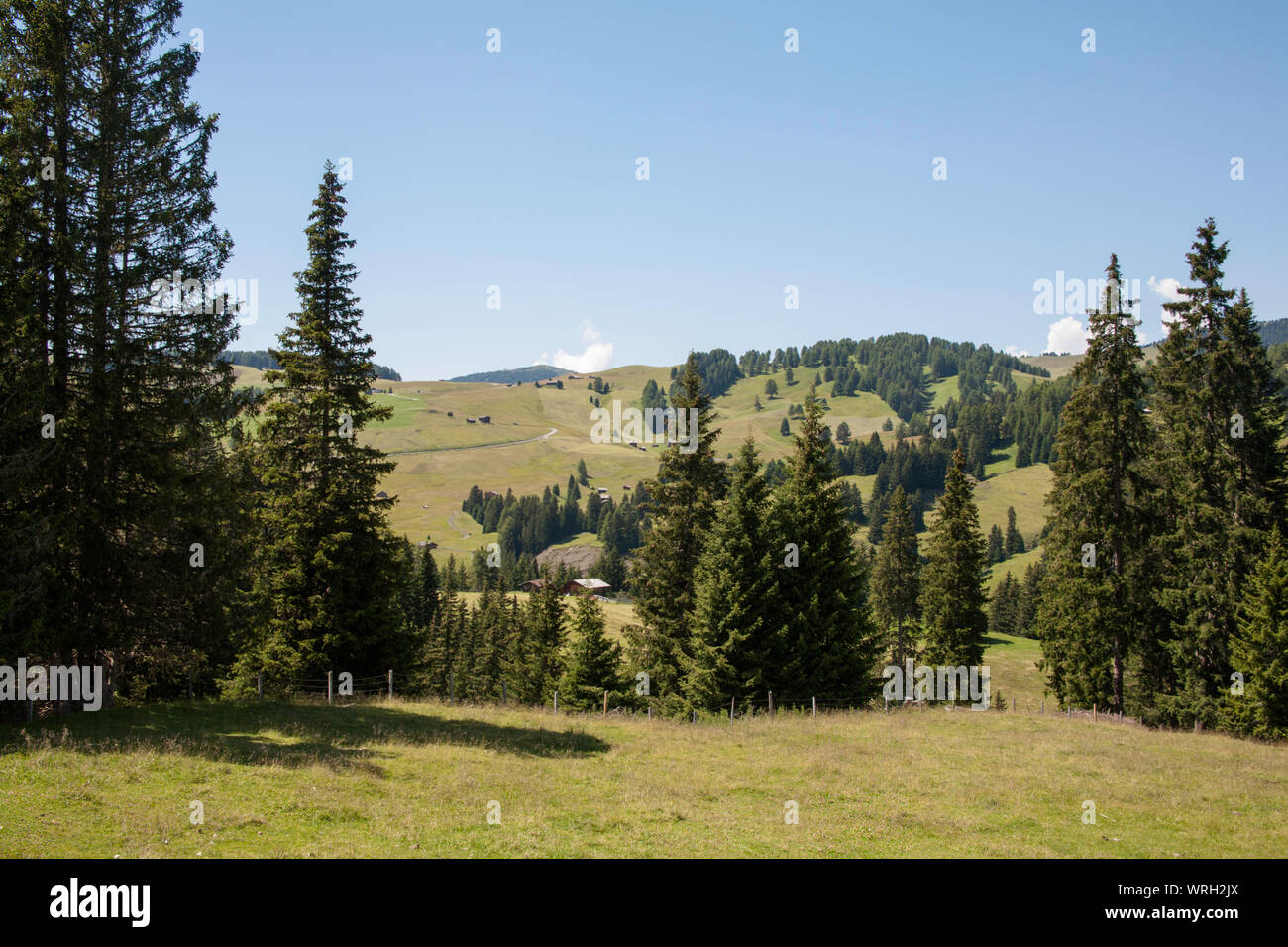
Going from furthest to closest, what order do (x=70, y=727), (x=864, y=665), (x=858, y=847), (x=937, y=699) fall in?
(x=937, y=699) < (x=864, y=665) < (x=70, y=727) < (x=858, y=847)

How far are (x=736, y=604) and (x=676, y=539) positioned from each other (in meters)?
5.41

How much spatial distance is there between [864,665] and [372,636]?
74.0 ft

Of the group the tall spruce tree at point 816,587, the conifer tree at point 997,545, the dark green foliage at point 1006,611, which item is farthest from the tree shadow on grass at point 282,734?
the conifer tree at point 997,545

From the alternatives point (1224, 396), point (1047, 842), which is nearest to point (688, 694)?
point (1047, 842)

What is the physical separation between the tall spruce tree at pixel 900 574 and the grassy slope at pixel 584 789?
120ft

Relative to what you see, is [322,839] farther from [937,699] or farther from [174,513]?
[937,699]

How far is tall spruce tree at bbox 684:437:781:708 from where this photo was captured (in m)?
32.4

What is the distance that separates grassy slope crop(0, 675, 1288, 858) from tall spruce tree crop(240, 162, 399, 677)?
13.6ft

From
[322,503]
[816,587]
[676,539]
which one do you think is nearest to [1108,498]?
[816,587]

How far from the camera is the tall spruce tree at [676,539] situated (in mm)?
36188

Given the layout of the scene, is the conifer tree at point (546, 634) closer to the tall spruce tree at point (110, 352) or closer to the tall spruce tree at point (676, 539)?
the tall spruce tree at point (676, 539)

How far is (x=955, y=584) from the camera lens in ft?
163

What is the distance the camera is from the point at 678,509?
119 ft

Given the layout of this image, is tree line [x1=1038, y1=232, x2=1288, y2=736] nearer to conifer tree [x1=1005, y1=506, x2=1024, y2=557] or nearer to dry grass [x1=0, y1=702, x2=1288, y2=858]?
dry grass [x1=0, y1=702, x2=1288, y2=858]
